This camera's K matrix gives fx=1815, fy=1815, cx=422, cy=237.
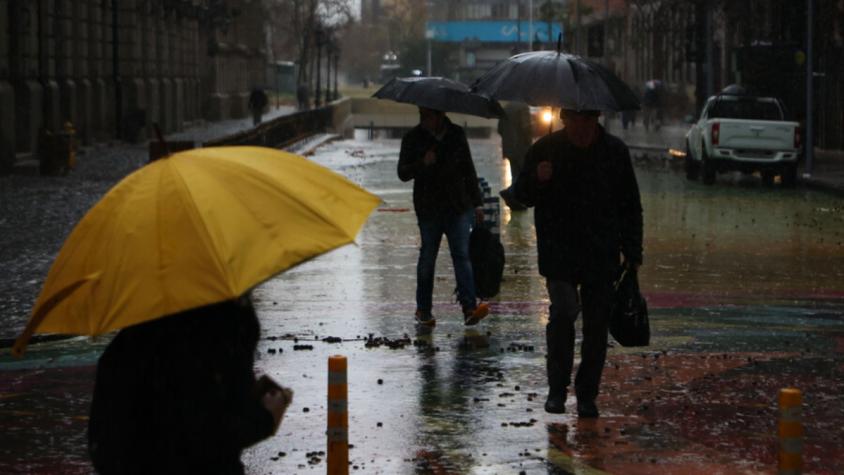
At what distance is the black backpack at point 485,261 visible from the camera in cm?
1355

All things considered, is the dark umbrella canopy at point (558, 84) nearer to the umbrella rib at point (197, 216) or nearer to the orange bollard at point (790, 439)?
the orange bollard at point (790, 439)

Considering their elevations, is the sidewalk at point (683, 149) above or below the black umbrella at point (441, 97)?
below

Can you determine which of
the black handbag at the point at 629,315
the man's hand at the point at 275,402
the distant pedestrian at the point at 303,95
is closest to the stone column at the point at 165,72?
the distant pedestrian at the point at 303,95

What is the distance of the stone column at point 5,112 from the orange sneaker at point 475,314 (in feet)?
78.1

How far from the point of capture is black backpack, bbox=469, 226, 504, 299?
44.5 feet

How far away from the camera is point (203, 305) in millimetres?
4621

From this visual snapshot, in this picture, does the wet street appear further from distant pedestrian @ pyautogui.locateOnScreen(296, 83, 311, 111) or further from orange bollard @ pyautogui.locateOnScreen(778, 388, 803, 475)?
distant pedestrian @ pyautogui.locateOnScreen(296, 83, 311, 111)

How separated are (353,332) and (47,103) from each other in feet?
95.6

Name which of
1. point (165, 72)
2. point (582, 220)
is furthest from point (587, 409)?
point (165, 72)

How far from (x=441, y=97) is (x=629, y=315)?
4.06m

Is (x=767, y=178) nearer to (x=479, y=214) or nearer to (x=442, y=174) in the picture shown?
(x=479, y=214)

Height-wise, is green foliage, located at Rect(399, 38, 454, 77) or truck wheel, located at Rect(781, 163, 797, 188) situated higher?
green foliage, located at Rect(399, 38, 454, 77)

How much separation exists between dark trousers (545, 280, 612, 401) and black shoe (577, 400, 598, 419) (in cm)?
3

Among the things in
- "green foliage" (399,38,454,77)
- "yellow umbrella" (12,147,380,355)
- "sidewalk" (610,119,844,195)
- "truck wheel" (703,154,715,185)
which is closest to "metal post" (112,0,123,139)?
"sidewalk" (610,119,844,195)
